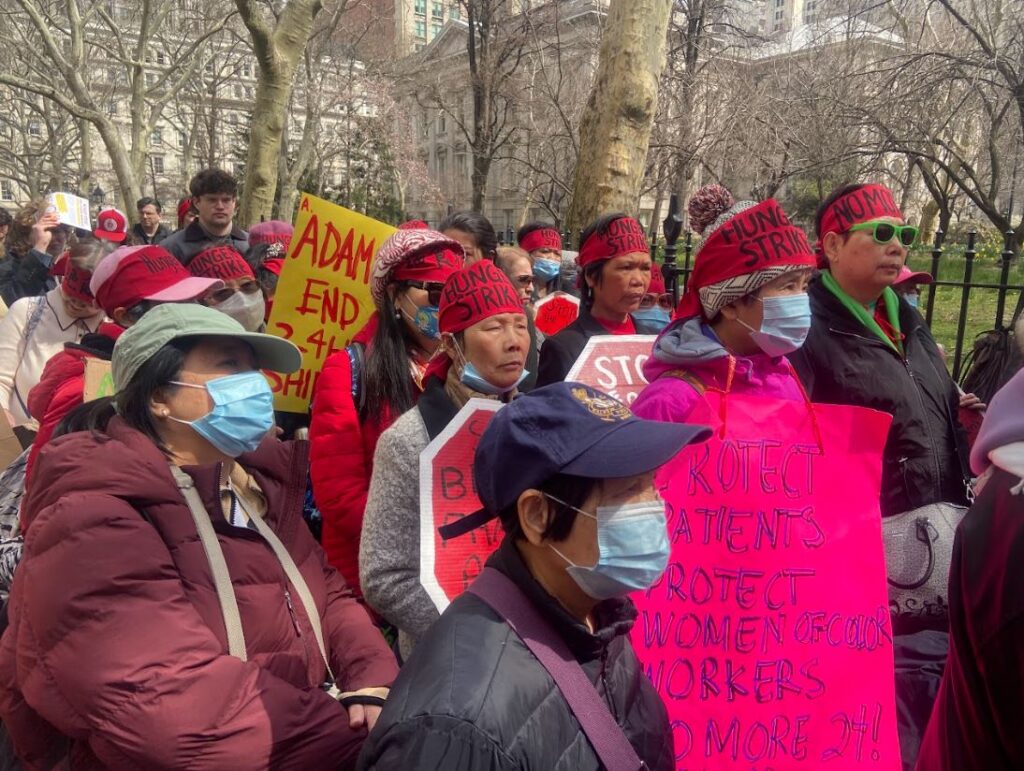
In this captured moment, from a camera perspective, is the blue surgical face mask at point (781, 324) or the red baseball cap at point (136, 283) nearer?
the blue surgical face mask at point (781, 324)

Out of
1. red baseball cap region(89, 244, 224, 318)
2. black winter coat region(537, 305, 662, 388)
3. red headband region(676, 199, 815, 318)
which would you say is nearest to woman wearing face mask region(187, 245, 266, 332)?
red baseball cap region(89, 244, 224, 318)

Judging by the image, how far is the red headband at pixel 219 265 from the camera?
4.49 meters

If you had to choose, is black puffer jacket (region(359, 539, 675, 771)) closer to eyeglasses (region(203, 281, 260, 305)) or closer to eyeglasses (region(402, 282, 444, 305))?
eyeglasses (region(402, 282, 444, 305))

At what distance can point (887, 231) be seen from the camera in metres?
3.20

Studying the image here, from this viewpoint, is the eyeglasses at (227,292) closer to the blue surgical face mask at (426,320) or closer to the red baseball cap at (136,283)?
the red baseball cap at (136,283)

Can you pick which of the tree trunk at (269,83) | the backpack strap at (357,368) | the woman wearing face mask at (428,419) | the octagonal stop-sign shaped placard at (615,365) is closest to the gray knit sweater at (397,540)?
the woman wearing face mask at (428,419)

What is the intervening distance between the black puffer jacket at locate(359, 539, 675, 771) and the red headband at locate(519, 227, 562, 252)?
16.5 ft

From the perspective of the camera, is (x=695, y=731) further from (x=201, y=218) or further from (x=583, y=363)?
(x=201, y=218)

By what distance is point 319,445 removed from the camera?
2898 mm

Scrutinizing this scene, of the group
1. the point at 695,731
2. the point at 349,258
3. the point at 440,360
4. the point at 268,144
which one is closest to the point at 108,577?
the point at 440,360

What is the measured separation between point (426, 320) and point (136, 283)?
1.41 m

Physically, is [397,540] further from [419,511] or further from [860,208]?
[860,208]

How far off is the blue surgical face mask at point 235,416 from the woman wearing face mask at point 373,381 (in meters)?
0.46

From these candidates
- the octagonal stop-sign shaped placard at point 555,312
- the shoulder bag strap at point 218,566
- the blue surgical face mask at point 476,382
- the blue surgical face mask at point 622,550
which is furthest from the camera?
the octagonal stop-sign shaped placard at point 555,312
